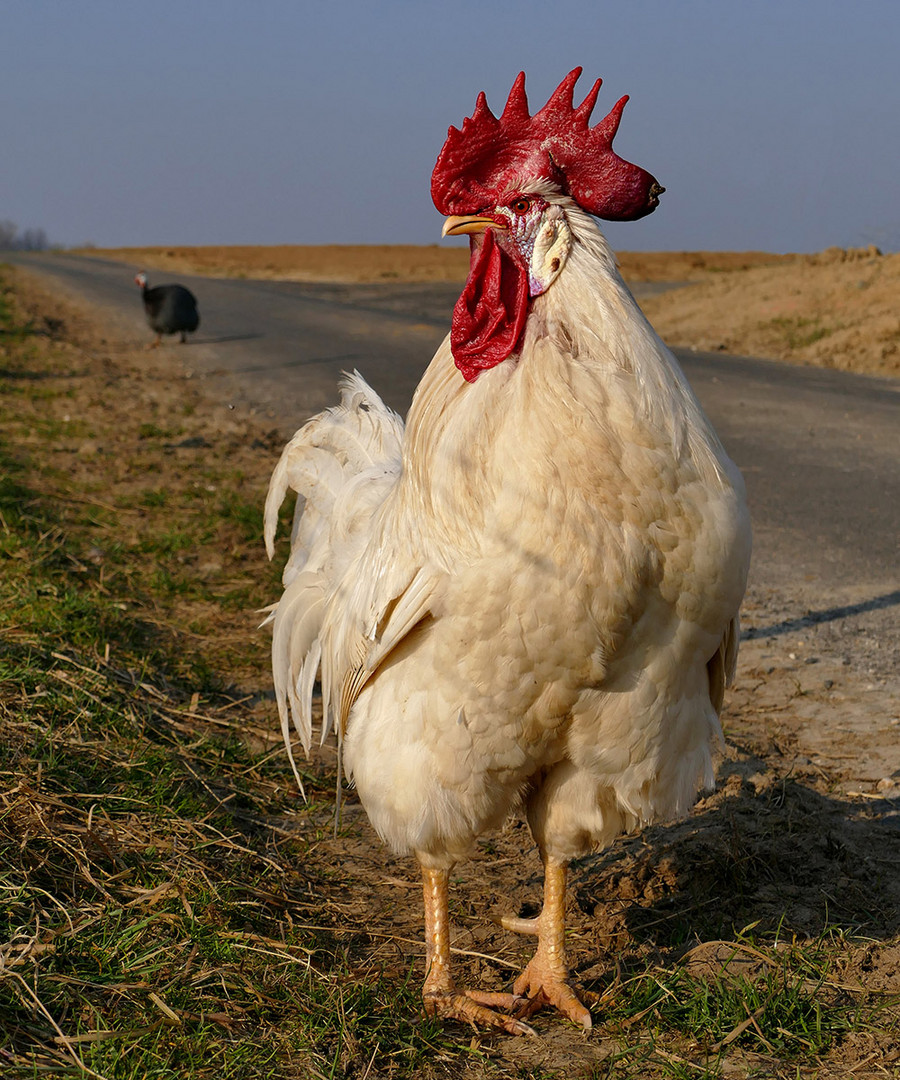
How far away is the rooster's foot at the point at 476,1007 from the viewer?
2.93 metres

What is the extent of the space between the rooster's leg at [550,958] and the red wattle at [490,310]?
148cm

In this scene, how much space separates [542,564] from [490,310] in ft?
2.20

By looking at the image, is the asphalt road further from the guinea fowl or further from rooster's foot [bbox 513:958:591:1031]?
rooster's foot [bbox 513:958:591:1031]

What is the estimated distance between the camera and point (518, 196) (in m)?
2.65

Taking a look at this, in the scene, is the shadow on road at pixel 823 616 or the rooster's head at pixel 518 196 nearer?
the rooster's head at pixel 518 196

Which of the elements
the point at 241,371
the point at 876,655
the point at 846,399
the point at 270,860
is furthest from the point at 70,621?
the point at 241,371

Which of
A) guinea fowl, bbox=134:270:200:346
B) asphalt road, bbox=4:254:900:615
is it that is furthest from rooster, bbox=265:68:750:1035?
guinea fowl, bbox=134:270:200:346

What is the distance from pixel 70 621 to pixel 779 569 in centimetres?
405

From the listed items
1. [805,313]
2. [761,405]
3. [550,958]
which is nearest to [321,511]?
[550,958]

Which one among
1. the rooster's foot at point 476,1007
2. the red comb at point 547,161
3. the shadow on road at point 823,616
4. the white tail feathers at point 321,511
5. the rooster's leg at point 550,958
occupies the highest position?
the red comb at point 547,161

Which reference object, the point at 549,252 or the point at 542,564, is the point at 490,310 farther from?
the point at 542,564

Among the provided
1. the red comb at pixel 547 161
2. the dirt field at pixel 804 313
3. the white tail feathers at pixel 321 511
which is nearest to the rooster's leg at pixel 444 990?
the white tail feathers at pixel 321 511

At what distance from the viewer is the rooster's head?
2.62 meters

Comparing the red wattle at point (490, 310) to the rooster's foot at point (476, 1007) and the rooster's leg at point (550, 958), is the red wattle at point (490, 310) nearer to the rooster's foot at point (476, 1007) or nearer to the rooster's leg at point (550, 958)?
the rooster's leg at point (550, 958)
